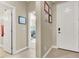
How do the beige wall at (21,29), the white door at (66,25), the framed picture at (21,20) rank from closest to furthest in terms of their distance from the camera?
the beige wall at (21,29), the framed picture at (21,20), the white door at (66,25)

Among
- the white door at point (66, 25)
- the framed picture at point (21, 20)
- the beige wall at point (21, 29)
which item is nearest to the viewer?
the beige wall at point (21, 29)

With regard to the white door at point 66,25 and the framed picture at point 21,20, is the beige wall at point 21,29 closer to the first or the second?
the framed picture at point 21,20

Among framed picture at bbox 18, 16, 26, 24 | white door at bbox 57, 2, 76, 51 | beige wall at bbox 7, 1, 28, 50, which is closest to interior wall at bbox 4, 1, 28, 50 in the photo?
beige wall at bbox 7, 1, 28, 50

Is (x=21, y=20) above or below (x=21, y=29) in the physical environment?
above

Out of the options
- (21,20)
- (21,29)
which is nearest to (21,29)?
(21,29)

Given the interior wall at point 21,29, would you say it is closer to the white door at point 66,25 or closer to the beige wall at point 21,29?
the beige wall at point 21,29

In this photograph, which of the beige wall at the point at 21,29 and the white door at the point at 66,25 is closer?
the beige wall at the point at 21,29

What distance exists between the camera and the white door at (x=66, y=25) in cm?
543

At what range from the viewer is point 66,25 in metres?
5.61

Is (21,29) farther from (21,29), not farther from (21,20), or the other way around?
(21,20)

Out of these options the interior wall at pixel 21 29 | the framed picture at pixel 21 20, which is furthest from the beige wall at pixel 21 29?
the framed picture at pixel 21 20

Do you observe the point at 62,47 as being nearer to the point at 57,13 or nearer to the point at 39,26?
the point at 57,13

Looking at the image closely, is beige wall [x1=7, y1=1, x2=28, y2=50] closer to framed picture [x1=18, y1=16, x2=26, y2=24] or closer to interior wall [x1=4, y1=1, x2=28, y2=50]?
interior wall [x1=4, y1=1, x2=28, y2=50]

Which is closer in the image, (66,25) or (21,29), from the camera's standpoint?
(21,29)
